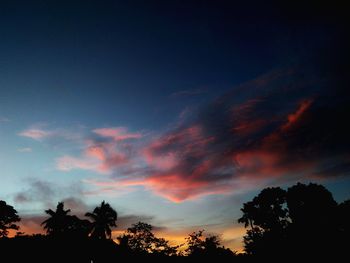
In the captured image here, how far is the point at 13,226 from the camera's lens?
55.2m

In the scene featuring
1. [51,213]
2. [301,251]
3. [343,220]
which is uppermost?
[51,213]

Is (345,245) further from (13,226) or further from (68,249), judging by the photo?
(13,226)

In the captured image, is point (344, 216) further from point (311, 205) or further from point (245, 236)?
point (245, 236)

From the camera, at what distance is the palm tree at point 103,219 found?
54.4 metres

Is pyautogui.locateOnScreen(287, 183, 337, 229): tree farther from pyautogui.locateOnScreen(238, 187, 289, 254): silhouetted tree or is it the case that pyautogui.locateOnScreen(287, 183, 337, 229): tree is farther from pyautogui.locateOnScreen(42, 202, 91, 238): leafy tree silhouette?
pyautogui.locateOnScreen(42, 202, 91, 238): leafy tree silhouette

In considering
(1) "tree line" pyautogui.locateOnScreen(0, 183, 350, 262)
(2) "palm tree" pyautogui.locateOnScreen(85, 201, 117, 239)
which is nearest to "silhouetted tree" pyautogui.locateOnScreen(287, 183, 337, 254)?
(1) "tree line" pyautogui.locateOnScreen(0, 183, 350, 262)

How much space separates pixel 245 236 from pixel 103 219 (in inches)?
1316

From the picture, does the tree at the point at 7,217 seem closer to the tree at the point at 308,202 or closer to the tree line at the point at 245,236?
the tree line at the point at 245,236

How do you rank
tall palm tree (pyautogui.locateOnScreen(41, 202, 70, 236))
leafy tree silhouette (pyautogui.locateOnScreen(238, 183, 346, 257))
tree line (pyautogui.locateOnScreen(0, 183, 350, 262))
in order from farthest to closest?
1. leafy tree silhouette (pyautogui.locateOnScreen(238, 183, 346, 257))
2. tall palm tree (pyautogui.locateOnScreen(41, 202, 70, 236))
3. tree line (pyautogui.locateOnScreen(0, 183, 350, 262))

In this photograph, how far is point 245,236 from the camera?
68125 millimetres

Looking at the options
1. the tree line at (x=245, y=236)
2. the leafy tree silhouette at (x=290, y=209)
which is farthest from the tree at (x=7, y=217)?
the leafy tree silhouette at (x=290, y=209)

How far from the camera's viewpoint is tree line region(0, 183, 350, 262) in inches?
1032

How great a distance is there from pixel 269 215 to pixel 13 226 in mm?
54758

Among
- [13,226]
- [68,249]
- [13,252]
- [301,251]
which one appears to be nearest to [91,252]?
[68,249]
